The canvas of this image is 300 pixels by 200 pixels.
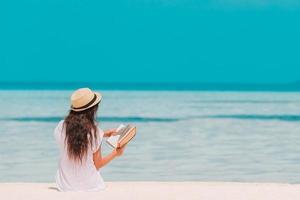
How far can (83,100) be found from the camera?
19.5 ft

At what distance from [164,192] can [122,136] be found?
669 mm

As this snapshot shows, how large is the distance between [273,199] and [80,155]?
147 centimetres

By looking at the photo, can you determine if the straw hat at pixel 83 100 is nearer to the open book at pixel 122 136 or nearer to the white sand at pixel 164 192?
the open book at pixel 122 136

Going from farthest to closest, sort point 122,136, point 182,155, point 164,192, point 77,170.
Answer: point 182,155, point 164,192, point 77,170, point 122,136

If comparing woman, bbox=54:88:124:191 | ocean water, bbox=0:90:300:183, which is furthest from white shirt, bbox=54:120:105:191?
ocean water, bbox=0:90:300:183


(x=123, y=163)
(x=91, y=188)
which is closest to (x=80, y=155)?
(x=91, y=188)

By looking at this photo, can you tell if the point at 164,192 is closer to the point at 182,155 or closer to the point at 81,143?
the point at 81,143

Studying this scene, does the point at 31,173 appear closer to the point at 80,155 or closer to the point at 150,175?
the point at 150,175

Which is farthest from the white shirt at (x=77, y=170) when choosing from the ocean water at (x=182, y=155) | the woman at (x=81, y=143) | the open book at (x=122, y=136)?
the ocean water at (x=182, y=155)

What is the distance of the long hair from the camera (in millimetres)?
5926

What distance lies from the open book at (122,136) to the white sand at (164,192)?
0.40m

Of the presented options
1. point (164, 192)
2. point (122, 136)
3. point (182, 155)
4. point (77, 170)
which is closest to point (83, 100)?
point (122, 136)

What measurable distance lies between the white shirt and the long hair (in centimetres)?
4

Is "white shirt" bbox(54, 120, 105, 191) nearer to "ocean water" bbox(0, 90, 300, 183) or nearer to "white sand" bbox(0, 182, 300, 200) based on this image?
"white sand" bbox(0, 182, 300, 200)
